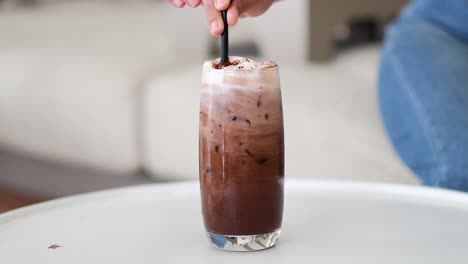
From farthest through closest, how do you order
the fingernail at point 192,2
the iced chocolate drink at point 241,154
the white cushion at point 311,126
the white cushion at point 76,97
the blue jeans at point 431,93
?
the white cushion at point 76,97 → the white cushion at point 311,126 → the blue jeans at point 431,93 → the fingernail at point 192,2 → the iced chocolate drink at point 241,154

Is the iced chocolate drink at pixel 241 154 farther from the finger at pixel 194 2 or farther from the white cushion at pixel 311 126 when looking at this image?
the white cushion at pixel 311 126

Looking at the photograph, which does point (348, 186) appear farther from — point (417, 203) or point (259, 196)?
point (259, 196)

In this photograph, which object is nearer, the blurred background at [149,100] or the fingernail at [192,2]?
the fingernail at [192,2]

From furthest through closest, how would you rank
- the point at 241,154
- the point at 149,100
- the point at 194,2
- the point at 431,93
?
the point at 149,100 → the point at 431,93 → the point at 194,2 → the point at 241,154

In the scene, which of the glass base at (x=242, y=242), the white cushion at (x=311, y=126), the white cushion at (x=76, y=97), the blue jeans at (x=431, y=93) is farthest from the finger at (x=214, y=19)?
the white cushion at (x=76, y=97)

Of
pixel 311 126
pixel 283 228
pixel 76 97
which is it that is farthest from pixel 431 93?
pixel 76 97

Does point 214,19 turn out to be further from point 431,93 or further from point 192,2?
point 431,93

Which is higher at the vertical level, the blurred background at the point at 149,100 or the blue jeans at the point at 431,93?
the blue jeans at the point at 431,93

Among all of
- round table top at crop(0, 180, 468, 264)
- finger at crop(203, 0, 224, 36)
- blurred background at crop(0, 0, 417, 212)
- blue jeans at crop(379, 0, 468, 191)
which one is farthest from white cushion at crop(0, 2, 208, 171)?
finger at crop(203, 0, 224, 36)
